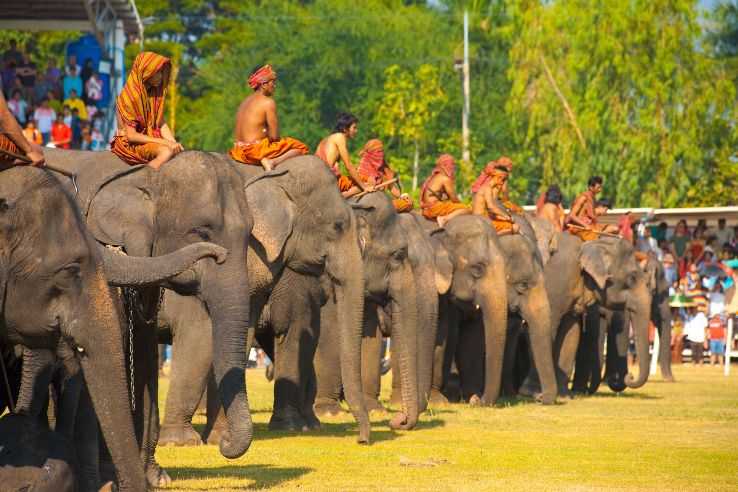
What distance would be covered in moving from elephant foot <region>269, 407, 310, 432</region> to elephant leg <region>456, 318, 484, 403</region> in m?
6.20

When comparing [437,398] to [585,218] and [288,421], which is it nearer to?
[585,218]

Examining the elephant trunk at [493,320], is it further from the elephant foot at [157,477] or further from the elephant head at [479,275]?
the elephant foot at [157,477]

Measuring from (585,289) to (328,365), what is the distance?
6785 millimetres

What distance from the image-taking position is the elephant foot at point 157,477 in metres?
11.3

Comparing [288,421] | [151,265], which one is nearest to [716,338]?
[288,421]

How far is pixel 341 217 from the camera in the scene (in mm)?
15398

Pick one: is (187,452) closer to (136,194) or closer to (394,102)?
(136,194)

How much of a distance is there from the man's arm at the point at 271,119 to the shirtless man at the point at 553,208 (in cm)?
1053

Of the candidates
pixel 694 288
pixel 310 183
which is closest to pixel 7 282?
pixel 310 183

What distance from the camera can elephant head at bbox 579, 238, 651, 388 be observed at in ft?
78.0

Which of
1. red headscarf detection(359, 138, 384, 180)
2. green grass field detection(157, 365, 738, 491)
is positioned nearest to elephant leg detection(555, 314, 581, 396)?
A: green grass field detection(157, 365, 738, 491)

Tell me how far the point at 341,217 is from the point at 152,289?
460 centimetres

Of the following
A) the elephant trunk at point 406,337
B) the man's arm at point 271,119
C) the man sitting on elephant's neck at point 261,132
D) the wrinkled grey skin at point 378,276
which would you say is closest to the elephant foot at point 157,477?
the man sitting on elephant's neck at point 261,132

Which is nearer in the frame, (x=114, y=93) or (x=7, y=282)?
(x=7, y=282)
